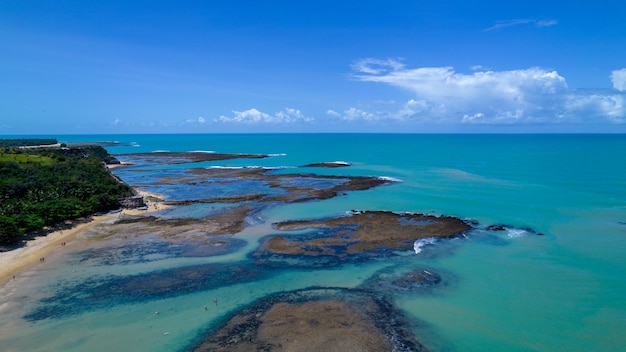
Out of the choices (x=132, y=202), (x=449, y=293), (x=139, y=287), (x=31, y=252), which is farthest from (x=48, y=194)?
(x=449, y=293)

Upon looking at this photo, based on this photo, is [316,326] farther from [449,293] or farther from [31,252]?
[31,252]

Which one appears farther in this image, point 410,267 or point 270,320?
point 410,267

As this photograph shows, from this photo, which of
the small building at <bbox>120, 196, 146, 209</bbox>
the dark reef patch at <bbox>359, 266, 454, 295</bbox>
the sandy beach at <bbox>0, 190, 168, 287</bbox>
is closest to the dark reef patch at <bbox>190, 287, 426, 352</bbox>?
the dark reef patch at <bbox>359, 266, 454, 295</bbox>

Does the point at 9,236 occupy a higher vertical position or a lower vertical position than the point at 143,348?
higher

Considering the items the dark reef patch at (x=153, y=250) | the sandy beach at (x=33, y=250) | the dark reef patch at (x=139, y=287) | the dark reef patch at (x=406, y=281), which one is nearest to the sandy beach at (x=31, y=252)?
the sandy beach at (x=33, y=250)

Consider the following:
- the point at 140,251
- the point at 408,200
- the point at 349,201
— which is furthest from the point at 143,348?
the point at 408,200

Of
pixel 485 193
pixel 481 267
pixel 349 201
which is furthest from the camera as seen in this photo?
pixel 485 193

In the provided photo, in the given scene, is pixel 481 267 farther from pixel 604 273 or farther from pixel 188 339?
pixel 188 339

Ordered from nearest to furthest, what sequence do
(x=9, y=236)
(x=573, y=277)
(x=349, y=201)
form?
(x=573, y=277), (x=9, y=236), (x=349, y=201)
